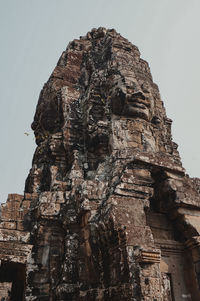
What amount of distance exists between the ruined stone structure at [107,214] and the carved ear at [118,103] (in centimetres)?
3

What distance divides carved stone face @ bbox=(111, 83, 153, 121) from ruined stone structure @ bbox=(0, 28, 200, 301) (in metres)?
0.03

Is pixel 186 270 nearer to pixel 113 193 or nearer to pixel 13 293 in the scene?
pixel 113 193

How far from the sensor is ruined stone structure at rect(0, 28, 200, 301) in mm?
5062

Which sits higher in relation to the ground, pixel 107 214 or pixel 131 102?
pixel 131 102

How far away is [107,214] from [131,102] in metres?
3.66

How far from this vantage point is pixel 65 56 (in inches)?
472

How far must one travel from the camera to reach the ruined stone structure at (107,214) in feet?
16.6

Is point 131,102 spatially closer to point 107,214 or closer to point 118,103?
point 118,103

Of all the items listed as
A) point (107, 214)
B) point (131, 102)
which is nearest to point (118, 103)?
point (131, 102)

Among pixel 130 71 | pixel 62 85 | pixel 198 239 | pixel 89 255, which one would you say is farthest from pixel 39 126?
pixel 198 239

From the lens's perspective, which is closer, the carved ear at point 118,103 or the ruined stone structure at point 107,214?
the ruined stone structure at point 107,214

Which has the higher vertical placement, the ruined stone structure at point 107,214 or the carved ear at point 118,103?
the carved ear at point 118,103

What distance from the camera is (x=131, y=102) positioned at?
7.89 metres

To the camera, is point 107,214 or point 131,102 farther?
point 131,102
